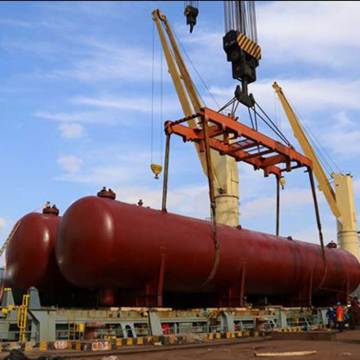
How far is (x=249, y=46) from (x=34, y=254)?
1401 centimetres

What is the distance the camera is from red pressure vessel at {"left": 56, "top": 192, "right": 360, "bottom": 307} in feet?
40.4

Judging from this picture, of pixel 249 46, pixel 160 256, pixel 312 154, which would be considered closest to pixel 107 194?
pixel 160 256

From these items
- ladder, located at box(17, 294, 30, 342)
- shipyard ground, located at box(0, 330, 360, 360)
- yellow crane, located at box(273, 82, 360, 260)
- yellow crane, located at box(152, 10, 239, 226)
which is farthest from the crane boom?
ladder, located at box(17, 294, 30, 342)

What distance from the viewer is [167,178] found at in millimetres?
16203

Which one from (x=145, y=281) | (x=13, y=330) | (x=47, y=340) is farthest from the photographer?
(x=145, y=281)

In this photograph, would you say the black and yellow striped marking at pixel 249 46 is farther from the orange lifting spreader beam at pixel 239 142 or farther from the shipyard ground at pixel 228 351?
the shipyard ground at pixel 228 351

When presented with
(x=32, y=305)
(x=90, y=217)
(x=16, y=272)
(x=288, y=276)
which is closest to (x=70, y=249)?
(x=90, y=217)

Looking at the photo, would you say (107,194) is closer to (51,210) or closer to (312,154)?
(51,210)

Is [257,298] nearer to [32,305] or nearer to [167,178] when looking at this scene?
[167,178]

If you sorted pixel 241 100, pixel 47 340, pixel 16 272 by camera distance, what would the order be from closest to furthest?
1. pixel 47 340
2. pixel 16 272
3. pixel 241 100

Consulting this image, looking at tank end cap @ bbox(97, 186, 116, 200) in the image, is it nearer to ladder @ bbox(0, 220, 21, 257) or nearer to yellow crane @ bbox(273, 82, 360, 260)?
ladder @ bbox(0, 220, 21, 257)

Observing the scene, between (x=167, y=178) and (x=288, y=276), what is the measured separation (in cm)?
644

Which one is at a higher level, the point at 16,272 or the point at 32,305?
the point at 16,272

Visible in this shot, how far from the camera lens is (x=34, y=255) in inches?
559
